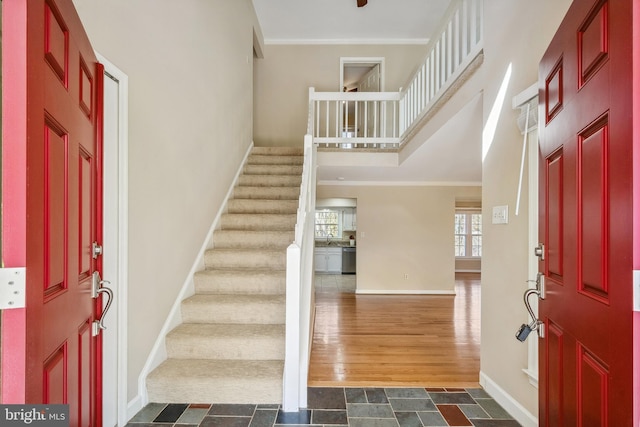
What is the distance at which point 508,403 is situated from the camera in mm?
2055

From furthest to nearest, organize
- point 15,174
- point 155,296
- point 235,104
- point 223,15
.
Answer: point 235,104
point 223,15
point 155,296
point 15,174

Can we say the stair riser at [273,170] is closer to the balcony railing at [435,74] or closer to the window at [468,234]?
the balcony railing at [435,74]

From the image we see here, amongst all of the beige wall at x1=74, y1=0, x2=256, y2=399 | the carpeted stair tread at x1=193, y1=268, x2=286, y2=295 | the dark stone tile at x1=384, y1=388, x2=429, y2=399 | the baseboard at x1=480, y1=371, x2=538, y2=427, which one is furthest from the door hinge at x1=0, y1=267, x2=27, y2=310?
the baseboard at x1=480, y1=371, x2=538, y2=427

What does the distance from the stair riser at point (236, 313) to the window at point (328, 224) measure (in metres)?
7.34

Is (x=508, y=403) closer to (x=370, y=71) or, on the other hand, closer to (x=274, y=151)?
(x=274, y=151)

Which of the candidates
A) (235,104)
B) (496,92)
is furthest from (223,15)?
(496,92)

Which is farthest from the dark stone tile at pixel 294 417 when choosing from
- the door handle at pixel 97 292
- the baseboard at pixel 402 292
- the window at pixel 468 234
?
the window at pixel 468 234

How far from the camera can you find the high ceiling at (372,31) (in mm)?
4695

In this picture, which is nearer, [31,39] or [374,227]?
[31,39]

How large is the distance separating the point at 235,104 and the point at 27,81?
139 inches

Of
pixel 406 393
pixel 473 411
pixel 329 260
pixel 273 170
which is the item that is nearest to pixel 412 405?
pixel 406 393

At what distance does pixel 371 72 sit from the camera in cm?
618

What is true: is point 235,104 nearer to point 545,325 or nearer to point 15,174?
point 15,174

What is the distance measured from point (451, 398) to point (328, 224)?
779cm
